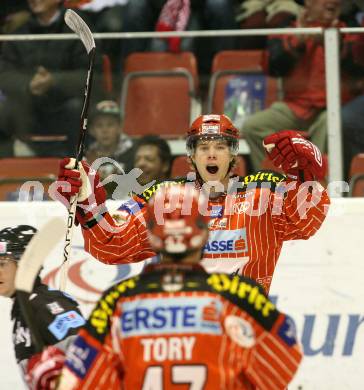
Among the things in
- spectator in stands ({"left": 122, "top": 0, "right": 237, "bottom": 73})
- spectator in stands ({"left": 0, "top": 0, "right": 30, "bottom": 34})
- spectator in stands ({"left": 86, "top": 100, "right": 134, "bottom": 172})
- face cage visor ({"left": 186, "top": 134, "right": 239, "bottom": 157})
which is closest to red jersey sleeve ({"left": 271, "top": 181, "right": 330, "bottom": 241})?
face cage visor ({"left": 186, "top": 134, "right": 239, "bottom": 157})

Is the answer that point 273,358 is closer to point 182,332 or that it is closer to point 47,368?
point 182,332

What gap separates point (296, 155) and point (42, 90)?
222 cm

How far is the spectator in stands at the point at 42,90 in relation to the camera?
249 inches

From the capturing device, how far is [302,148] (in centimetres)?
464

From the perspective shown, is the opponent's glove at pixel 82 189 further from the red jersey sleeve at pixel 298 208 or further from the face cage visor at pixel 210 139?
the red jersey sleeve at pixel 298 208

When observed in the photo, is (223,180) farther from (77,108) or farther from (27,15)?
(27,15)

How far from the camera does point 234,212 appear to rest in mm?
4676

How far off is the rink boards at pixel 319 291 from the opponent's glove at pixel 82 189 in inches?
54.6

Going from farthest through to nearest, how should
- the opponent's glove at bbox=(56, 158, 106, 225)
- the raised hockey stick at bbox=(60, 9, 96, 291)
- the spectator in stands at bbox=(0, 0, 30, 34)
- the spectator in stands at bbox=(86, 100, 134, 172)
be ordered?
1. the spectator in stands at bbox=(0, 0, 30, 34)
2. the spectator in stands at bbox=(86, 100, 134, 172)
3. the raised hockey stick at bbox=(60, 9, 96, 291)
4. the opponent's glove at bbox=(56, 158, 106, 225)

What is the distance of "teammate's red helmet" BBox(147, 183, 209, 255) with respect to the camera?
10.4 ft

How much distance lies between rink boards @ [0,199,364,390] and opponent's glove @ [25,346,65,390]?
2.50 meters

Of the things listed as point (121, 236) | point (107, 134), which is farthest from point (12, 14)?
point (121, 236)

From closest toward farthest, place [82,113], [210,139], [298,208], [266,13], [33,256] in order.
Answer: [33,256], [298,208], [210,139], [82,113], [266,13]

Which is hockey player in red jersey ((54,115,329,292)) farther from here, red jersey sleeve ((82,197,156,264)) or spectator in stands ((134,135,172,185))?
spectator in stands ((134,135,172,185))
